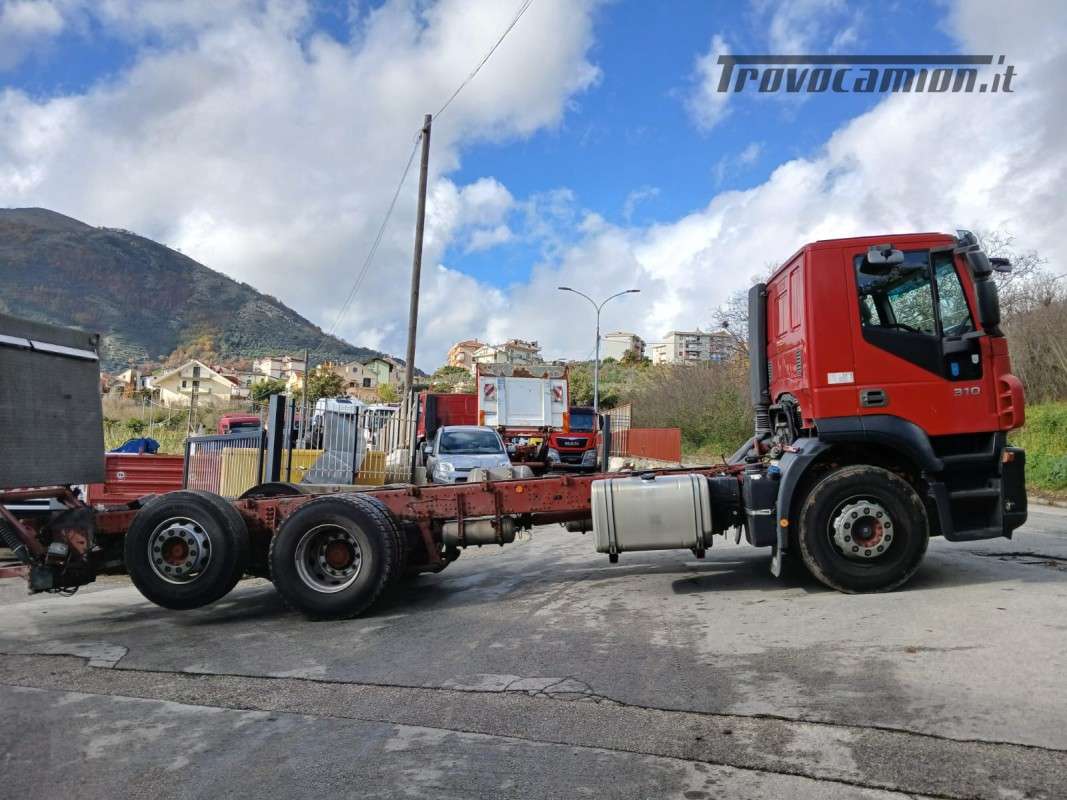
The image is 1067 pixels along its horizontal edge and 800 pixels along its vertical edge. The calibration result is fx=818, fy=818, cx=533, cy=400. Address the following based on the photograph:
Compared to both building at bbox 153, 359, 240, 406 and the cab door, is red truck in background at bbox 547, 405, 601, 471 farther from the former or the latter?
building at bbox 153, 359, 240, 406

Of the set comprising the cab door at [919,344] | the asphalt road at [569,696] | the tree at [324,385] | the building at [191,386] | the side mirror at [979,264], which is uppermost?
the building at [191,386]

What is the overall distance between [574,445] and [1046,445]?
13.1 meters

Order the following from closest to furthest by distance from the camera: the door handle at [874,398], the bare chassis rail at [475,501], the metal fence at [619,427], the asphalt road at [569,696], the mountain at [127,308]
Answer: the asphalt road at [569,696] < the door handle at [874,398] < the bare chassis rail at [475,501] < the metal fence at [619,427] < the mountain at [127,308]

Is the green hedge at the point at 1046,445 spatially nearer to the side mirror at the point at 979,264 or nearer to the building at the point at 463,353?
the side mirror at the point at 979,264

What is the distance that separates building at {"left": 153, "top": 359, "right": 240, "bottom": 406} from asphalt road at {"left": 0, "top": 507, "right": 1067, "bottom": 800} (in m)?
75.9

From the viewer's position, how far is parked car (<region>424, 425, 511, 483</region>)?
16031 millimetres

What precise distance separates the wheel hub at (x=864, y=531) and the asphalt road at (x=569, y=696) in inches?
15.2

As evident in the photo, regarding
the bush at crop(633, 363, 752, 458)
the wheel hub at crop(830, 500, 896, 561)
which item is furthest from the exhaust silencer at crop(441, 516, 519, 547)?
the bush at crop(633, 363, 752, 458)

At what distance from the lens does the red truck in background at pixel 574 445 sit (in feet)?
77.4

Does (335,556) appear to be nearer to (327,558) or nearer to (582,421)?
(327,558)

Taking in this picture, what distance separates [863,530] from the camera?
21.5ft

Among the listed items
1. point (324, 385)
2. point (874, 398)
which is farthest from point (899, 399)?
point (324, 385)

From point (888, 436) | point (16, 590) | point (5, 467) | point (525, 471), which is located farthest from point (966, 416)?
point (16, 590)

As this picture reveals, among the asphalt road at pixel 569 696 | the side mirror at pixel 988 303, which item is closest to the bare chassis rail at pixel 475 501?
the asphalt road at pixel 569 696
